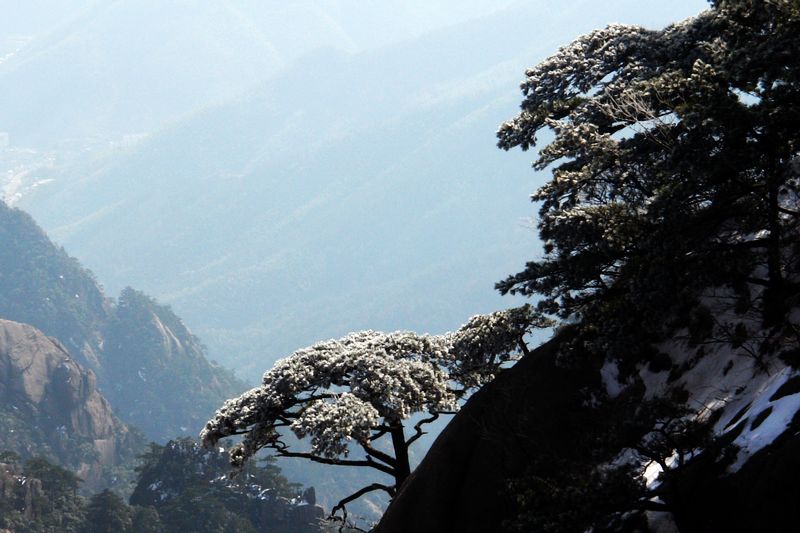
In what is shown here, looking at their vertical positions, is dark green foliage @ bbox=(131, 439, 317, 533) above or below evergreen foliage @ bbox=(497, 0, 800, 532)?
above

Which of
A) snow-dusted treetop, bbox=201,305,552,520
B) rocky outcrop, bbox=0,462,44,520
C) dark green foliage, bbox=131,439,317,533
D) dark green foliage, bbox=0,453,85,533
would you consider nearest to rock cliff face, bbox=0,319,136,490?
dark green foliage, bbox=0,453,85,533

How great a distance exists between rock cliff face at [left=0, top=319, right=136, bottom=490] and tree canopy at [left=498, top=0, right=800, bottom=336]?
16225cm

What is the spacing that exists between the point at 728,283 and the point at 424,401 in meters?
11.8

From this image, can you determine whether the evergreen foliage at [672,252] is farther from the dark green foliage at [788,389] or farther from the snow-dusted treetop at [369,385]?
the snow-dusted treetop at [369,385]

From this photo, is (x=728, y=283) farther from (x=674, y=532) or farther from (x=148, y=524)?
(x=148, y=524)

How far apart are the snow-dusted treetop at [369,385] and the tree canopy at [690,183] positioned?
398 centimetres

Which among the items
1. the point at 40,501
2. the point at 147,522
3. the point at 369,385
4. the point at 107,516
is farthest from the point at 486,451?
the point at 40,501

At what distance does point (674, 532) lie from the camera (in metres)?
16.7

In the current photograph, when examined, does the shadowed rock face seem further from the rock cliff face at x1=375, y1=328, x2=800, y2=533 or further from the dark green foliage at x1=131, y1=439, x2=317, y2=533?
the dark green foliage at x1=131, y1=439, x2=317, y2=533

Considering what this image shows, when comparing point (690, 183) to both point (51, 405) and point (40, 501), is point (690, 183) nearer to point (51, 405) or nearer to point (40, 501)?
point (40, 501)

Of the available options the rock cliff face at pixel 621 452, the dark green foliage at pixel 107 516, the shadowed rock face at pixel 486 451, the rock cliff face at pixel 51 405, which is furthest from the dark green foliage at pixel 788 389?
the rock cliff face at pixel 51 405

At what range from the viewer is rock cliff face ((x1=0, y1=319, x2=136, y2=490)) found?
175 metres

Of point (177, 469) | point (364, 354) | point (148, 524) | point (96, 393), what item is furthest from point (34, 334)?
point (364, 354)

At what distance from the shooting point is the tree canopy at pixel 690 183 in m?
18.0
